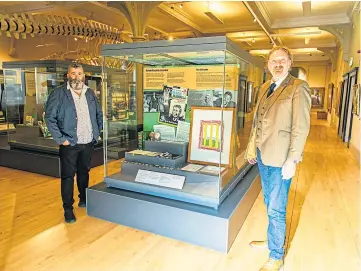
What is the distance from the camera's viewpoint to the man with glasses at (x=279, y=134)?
197 cm

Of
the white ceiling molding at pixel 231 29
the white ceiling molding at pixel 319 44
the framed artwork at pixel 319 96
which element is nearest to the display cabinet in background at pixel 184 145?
the white ceiling molding at pixel 231 29

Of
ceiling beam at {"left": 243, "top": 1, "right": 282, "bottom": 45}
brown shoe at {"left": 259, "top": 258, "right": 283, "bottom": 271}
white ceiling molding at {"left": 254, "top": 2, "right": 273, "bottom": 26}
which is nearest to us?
brown shoe at {"left": 259, "top": 258, "right": 283, "bottom": 271}

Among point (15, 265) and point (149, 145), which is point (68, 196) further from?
point (149, 145)

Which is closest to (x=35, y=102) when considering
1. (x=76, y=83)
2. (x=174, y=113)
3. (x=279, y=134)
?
(x=76, y=83)

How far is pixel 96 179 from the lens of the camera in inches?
181

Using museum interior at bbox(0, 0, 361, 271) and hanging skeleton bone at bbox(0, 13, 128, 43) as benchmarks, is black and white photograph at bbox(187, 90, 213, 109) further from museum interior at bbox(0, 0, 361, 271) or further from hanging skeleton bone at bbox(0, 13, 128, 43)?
hanging skeleton bone at bbox(0, 13, 128, 43)

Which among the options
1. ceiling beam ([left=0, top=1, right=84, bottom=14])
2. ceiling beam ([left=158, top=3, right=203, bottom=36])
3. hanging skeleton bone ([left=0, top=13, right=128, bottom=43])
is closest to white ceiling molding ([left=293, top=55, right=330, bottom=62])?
ceiling beam ([left=158, top=3, right=203, bottom=36])

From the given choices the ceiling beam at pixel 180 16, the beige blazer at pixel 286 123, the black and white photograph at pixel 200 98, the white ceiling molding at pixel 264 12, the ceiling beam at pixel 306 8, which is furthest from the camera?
the ceiling beam at pixel 180 16

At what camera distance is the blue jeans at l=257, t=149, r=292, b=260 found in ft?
6.93

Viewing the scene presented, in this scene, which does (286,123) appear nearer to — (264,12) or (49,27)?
(49,27)

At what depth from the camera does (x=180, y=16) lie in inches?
345

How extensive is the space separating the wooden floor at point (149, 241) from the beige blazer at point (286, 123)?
3.23 feet

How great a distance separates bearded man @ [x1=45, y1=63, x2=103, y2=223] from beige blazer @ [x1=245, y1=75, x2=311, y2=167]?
189 centimetres

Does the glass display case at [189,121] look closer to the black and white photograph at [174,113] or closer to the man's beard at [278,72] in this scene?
the black and white photograph at [174,113]
